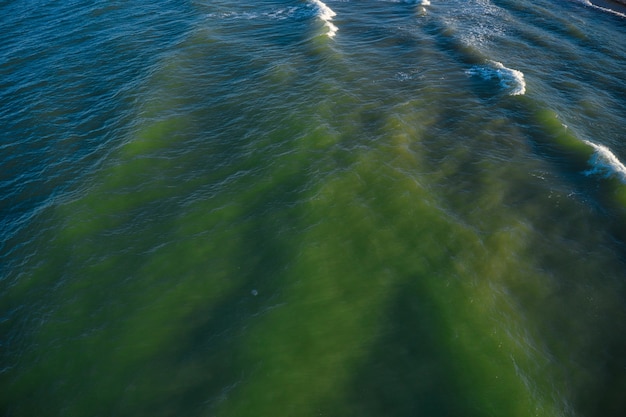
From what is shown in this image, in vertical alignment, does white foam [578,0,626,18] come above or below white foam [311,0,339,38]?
above

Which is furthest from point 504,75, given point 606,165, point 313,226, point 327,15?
point 313,226

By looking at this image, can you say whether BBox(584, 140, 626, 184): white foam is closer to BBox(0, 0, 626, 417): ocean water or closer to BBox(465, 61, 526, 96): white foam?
BBox(0, 0, 626, 417): ocean water

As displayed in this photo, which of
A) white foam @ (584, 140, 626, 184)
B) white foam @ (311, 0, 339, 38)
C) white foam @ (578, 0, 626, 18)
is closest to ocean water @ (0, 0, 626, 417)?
white foam @ (584, 140, 626, 184)

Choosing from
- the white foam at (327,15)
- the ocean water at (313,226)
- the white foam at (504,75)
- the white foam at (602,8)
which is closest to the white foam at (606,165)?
the ocean water at (313,226)

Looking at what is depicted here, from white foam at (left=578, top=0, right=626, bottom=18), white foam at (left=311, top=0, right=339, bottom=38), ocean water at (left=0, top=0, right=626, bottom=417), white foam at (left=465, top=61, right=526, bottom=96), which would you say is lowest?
ocean water at (left=0, top=0, right=626, bottom=417)

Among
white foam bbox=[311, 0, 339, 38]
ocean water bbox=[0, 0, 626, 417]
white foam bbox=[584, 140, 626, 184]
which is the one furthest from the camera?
white foam bbox=[311, 0, 339, 38]

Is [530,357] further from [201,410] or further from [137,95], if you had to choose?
[137,95]

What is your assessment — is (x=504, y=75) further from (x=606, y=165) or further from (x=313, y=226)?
(x=313, y=226)

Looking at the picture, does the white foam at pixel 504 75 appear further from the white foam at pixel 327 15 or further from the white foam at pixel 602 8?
the white foam at pixel 602 8
